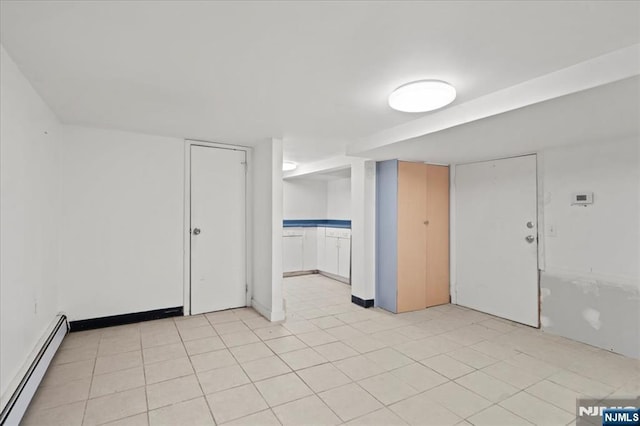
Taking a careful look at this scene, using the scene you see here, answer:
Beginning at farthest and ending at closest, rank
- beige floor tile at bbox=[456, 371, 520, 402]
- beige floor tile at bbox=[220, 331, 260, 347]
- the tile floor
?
beige floor tile at bbox=[220, 331, 260, 347] → beige floor tile at bbox=[456, 371, 520, 402] → the tile floor

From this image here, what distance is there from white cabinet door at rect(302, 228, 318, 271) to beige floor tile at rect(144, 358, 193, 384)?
13.3ft

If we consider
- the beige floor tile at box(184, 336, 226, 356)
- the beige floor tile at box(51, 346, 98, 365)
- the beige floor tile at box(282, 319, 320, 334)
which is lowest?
the beige floor tile at box(282, 319, 320, 334)

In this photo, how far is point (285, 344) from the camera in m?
3.07

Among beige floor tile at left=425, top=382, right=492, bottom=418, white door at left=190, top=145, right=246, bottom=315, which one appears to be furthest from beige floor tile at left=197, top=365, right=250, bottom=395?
white door at left=190, top=145, right=246, bottom=315

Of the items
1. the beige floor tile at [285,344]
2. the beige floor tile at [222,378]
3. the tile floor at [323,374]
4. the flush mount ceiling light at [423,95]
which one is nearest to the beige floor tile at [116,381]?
the tile floor at [323,374]

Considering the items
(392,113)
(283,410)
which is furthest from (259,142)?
(283,410)

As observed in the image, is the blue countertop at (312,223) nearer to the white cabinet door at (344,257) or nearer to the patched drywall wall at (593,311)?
the white cabinet door at (344,257)

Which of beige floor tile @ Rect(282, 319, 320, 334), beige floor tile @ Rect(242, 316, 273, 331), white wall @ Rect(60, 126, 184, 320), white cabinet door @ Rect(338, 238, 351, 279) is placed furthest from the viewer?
white cabinet door @ Rect(338, 238, 351, 279)

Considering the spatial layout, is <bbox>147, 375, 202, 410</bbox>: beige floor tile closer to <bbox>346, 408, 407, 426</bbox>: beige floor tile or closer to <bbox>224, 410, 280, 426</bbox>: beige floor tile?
<bbox>224, 410, 280, 426</bbox>: beige floor tile

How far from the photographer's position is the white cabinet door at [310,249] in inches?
262

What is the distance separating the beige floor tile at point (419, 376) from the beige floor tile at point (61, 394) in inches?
89.9

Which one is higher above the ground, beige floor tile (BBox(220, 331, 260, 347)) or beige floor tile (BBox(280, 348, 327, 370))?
beige floor tile (BBox(220, 331, 260, 347))

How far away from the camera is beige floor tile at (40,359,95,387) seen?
235 centimetres

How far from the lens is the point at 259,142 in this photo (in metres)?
4.08
